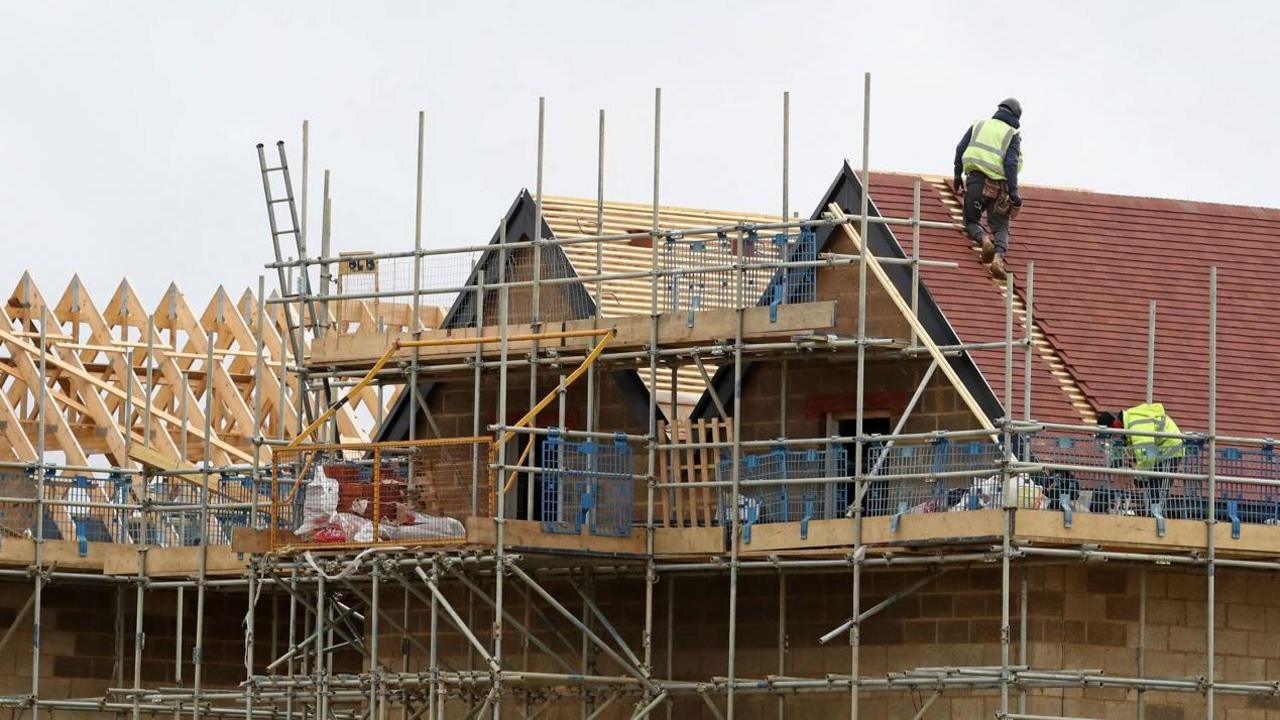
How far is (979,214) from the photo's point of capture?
1505 inches

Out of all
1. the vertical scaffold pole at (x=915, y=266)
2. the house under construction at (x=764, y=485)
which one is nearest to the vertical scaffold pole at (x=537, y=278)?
the house under construction at (x=764, y=485)

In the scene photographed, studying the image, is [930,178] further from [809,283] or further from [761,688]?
[761,688]

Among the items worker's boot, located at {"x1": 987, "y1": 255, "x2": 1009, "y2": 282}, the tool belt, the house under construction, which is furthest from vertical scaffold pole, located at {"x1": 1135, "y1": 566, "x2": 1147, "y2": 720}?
the tool belt

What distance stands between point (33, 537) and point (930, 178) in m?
12.0

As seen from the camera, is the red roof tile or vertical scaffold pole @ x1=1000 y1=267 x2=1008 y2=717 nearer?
vertical scaffold pole @ x1=1000 y1=267 x2=1008 y2=717

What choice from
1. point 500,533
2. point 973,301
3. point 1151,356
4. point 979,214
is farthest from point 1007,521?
point 979,214

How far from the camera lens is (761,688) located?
36438mm

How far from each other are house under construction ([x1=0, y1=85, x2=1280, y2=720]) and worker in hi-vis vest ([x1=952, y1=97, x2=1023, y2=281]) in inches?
15.0

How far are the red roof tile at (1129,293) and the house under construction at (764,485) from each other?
0.05 m

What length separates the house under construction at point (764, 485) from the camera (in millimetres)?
35219

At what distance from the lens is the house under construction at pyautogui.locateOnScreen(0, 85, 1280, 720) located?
35.2 metres

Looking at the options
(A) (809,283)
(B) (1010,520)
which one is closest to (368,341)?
(A) (809,283)

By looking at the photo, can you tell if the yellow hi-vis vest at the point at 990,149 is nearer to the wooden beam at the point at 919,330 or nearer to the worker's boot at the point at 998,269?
the worker's boot at the point at 998,269

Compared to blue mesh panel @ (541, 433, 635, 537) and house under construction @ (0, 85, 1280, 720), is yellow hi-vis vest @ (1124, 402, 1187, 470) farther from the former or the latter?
blue mesh panel @ (541, 433, 635, 537)
